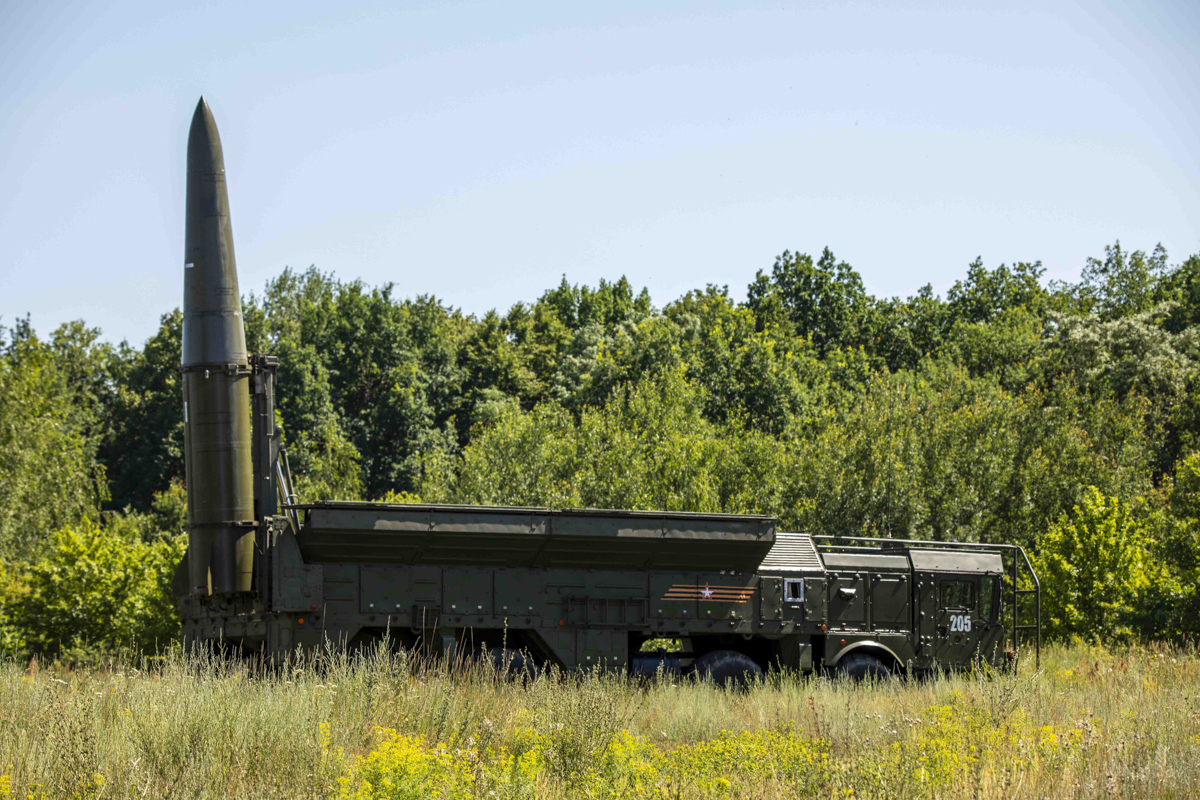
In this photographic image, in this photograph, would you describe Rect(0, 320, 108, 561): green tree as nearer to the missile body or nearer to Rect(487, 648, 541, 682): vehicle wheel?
the missile body

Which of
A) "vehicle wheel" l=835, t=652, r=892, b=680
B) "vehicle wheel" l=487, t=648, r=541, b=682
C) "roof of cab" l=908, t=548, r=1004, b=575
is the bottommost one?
"vehicle wheel" l=835, t=652, r=892, b=680

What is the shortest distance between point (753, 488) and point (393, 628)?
636 inches

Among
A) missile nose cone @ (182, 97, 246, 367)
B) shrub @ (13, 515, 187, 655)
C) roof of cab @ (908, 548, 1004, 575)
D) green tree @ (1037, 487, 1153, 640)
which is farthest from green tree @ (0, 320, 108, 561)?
green tree @ (1037, 487, 1153, 640)

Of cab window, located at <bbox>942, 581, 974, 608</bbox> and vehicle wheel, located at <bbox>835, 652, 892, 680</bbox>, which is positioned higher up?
cab window, located at <bbox>942, 581, 974, 608</bbox>

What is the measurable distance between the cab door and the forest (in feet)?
22.3

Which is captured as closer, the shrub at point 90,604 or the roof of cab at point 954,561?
the roof of cab at point 954,561

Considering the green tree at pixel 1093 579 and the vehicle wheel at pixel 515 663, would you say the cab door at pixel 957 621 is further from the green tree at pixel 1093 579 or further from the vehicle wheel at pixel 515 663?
the green tree at pixel 1093 579

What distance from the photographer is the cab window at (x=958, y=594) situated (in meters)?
17.5

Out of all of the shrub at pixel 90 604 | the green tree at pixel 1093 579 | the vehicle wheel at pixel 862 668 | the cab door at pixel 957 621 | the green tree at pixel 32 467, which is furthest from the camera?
the green tree at pixel 32 467

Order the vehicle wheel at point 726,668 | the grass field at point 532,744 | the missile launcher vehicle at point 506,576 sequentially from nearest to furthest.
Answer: the grass field at point 532,744 → the missile launcher vehicle at point 506,576 → the vehicle wheel at point 726,668

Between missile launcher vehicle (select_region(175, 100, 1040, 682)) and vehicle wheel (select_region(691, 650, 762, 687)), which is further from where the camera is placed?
vehicle wheel (select_region(691, 650, 762, 687))

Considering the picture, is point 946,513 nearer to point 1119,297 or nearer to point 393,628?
point 393,628

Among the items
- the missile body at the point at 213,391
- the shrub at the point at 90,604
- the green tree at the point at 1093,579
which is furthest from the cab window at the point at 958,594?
the shrub at the point at 90,604

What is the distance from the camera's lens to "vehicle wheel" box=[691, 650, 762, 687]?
54.3ft
